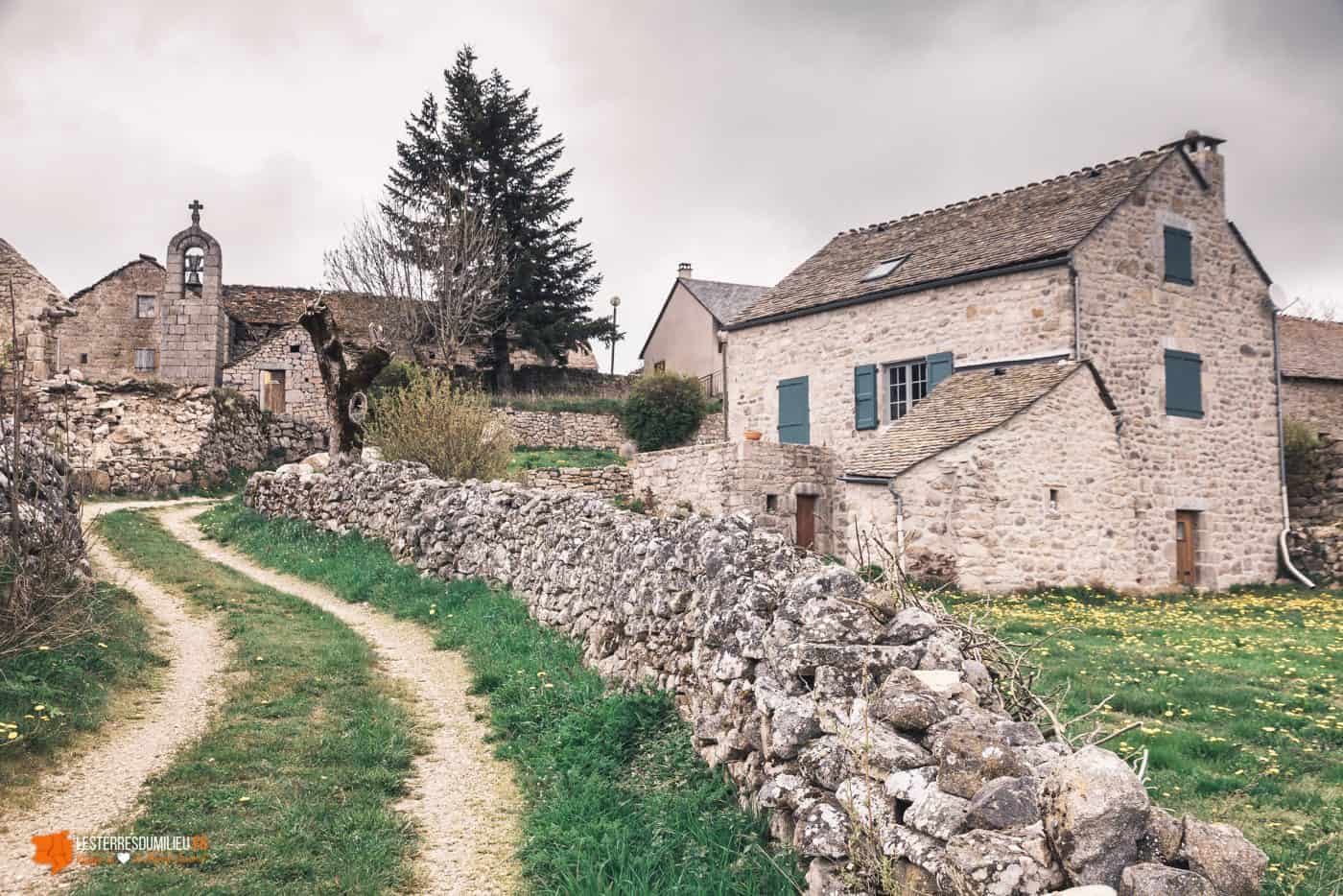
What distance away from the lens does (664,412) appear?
1148 inches

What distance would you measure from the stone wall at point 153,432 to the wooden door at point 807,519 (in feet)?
47.2

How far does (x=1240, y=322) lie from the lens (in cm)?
1916

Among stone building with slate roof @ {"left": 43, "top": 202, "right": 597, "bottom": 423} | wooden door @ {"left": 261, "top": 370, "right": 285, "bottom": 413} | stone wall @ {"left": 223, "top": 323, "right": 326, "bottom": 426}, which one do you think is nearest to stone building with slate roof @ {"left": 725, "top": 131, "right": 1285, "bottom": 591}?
stone building with slate roof @ {"left": 43, "top": 202, "right": 597, "bottom": 423}

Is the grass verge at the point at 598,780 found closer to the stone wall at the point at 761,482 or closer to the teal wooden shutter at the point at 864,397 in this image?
→ the stone wall at the point at 761,482

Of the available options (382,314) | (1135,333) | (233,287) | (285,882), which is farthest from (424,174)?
(285,882)

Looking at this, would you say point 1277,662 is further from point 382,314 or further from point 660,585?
point 382,314

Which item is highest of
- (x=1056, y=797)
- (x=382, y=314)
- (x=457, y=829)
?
(x=382, y=314)

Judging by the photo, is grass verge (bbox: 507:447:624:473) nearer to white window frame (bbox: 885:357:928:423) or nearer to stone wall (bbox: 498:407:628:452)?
stone wall (bbox: 498:407:628:452)

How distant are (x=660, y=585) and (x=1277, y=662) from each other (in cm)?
721

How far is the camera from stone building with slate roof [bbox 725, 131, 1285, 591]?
15508 millimetres

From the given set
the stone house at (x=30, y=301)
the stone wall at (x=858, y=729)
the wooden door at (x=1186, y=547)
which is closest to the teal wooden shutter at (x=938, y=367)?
the wooden door at (x=1186, y=547)

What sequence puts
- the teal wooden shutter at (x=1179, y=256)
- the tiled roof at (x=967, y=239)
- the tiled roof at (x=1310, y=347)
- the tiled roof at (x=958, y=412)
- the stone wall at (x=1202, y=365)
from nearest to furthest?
the tiled roof at (x=958, y=412) < the stone wall at (x=1202, y=365) < the tiled roof at (x=967, y=239) < the teal wooden shutter at (x=1179, y=256) < the tiled roof at (x=1310, y=347)

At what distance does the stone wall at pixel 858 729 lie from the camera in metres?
2.83

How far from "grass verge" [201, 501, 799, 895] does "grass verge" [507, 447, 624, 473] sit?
46.5 ft
